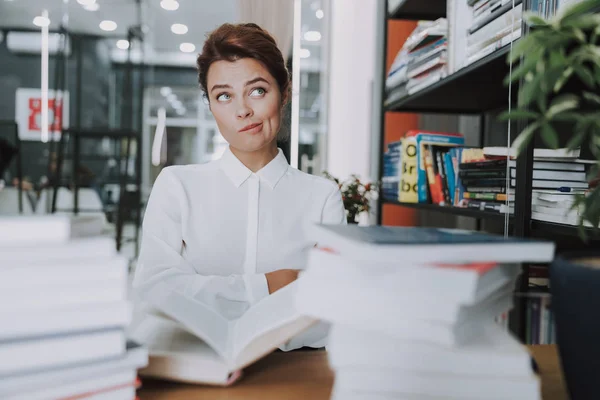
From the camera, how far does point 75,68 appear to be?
5.37m

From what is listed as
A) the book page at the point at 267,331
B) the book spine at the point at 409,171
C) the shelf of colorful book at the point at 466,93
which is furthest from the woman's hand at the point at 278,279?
the book spine at the point at 409,171

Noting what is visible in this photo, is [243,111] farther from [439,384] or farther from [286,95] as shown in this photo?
[439,384]

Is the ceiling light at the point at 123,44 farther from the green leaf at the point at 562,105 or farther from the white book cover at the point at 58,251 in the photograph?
the green leaf at the point at 562,105

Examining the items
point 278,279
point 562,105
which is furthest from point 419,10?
point 562,105

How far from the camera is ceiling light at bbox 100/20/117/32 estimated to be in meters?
5.18

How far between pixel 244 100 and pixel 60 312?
86cm

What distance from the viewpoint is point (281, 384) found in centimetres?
60

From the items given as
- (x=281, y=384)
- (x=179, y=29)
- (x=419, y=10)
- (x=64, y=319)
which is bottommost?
(x=281, y=384)

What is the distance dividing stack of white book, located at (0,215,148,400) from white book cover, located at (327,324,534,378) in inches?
7.9

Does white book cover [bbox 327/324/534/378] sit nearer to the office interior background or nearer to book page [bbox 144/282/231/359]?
book page [bbox 144/282/231/359]

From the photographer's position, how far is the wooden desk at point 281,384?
560 millimetres

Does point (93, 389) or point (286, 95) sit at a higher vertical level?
point (286, 95)

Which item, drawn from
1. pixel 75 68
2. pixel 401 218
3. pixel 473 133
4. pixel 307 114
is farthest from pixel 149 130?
pixel 473 133

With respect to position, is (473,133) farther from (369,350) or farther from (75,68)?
(75,68)
